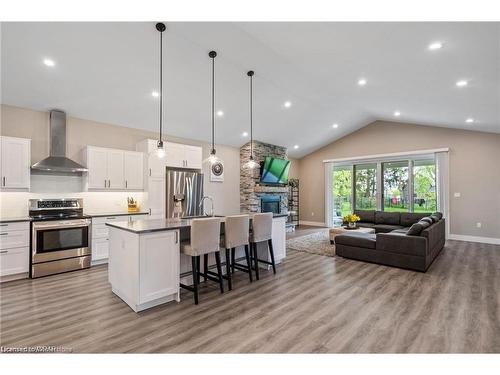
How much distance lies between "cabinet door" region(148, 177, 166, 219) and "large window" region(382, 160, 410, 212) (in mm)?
7104

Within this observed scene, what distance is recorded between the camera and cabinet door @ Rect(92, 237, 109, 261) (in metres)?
4.59

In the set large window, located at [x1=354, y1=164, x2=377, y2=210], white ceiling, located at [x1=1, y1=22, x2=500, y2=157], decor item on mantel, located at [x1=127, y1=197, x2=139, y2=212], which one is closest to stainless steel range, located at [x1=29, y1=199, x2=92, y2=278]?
decor item on mantel, located at [x1=127, y1=197, x2=139, y2=212]

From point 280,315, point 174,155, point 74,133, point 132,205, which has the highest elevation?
point 74,133

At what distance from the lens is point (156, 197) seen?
5508 millimetres

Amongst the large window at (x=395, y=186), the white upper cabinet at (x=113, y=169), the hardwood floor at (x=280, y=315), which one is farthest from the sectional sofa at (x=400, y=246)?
the white upper cabinet at (x=113, y=169)

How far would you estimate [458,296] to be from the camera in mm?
3281

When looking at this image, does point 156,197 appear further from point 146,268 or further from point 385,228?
point 385,228

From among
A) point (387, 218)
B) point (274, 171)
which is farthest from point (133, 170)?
point (387, 218)

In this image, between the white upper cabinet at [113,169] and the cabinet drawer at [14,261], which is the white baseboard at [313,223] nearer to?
the white upper cabinet at [113,169]

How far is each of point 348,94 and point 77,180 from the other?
5884 mm

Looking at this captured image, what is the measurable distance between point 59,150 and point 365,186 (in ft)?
28.8

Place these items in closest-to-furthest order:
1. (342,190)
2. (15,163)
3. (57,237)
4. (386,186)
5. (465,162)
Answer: (15,163)
(57,237)
(465,162)
(386,186)
(342,190)
